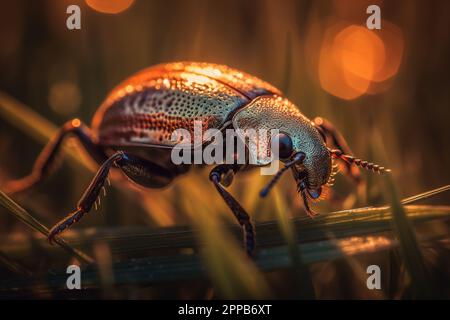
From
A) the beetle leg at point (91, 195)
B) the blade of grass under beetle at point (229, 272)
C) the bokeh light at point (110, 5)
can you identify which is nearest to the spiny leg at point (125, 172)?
the beetle leg at point (91, 195)

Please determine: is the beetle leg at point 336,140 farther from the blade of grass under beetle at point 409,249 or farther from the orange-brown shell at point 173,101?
the blade of grass under beetle at point 409,249

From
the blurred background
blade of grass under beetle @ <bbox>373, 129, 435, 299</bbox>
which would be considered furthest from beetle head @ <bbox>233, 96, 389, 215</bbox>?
blade of grass under beetle @ <bbox>373, 129, 435, 299</bbox>

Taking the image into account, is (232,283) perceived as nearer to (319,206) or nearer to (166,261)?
(166,261)

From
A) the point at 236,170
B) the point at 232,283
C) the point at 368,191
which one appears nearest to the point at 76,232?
the point at 236,170

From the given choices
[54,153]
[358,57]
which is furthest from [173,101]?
[358,57]

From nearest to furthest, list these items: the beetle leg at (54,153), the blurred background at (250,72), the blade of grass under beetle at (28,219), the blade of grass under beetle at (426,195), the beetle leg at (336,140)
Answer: the blade of grass under beetle at (426,195), the blade of grass under beetle at (28,219), the blurred background at (250,72), the beetle leg at (336,140), the beetle leg at (54,153)

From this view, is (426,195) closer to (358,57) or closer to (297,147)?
(297,147)

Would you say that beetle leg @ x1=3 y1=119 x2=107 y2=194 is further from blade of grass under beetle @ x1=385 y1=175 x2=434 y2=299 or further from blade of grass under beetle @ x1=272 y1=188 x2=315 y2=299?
blade of grass under beetle @ x1=385 y1=175 x2=434 y2=299
